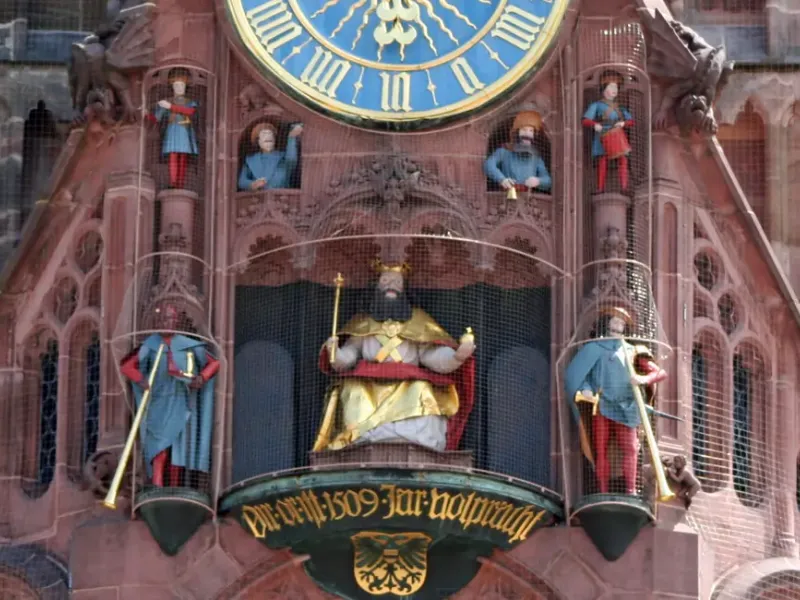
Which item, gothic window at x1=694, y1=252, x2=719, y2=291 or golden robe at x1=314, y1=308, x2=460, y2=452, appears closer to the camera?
golden robe at x1=314, y1=308, x2=460, y2=452

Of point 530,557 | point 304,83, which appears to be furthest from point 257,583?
point 304,83

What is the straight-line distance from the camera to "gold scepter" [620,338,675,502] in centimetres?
2602

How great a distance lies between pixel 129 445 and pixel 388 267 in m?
2.19

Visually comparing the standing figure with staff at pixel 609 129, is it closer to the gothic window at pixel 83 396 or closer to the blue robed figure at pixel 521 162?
the blue robed figure at pixel 521 162

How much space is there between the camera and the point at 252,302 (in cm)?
2703

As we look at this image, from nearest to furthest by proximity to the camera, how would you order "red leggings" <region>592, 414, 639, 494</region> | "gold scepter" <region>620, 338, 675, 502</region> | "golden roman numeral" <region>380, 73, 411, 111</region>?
"gold scepter" <region>620, 338, 675, 502</region>
"red leggings" <region>592, 414, 639, 494</region>
"golden roman numeral" <region>380, 73, 411, 111</region>

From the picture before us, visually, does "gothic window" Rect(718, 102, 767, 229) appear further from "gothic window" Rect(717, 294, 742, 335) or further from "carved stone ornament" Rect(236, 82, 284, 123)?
"carved stone ornament" Rect(236, 82, 284, 123)

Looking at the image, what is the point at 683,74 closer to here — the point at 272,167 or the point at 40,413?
the point at 272,167

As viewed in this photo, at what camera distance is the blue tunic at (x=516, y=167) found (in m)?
27.0

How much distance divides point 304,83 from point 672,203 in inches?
108

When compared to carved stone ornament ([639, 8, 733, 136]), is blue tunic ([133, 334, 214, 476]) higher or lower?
lower

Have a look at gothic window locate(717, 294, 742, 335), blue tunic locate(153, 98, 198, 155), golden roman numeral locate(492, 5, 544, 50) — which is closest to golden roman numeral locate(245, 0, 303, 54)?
blue tunic locate(153, 98, 198, 155)

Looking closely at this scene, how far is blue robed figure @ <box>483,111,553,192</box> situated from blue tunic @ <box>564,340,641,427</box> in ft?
4.19

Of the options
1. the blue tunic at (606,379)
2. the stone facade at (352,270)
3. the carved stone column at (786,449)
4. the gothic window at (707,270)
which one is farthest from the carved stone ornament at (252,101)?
the carved stone column at (786,449)
